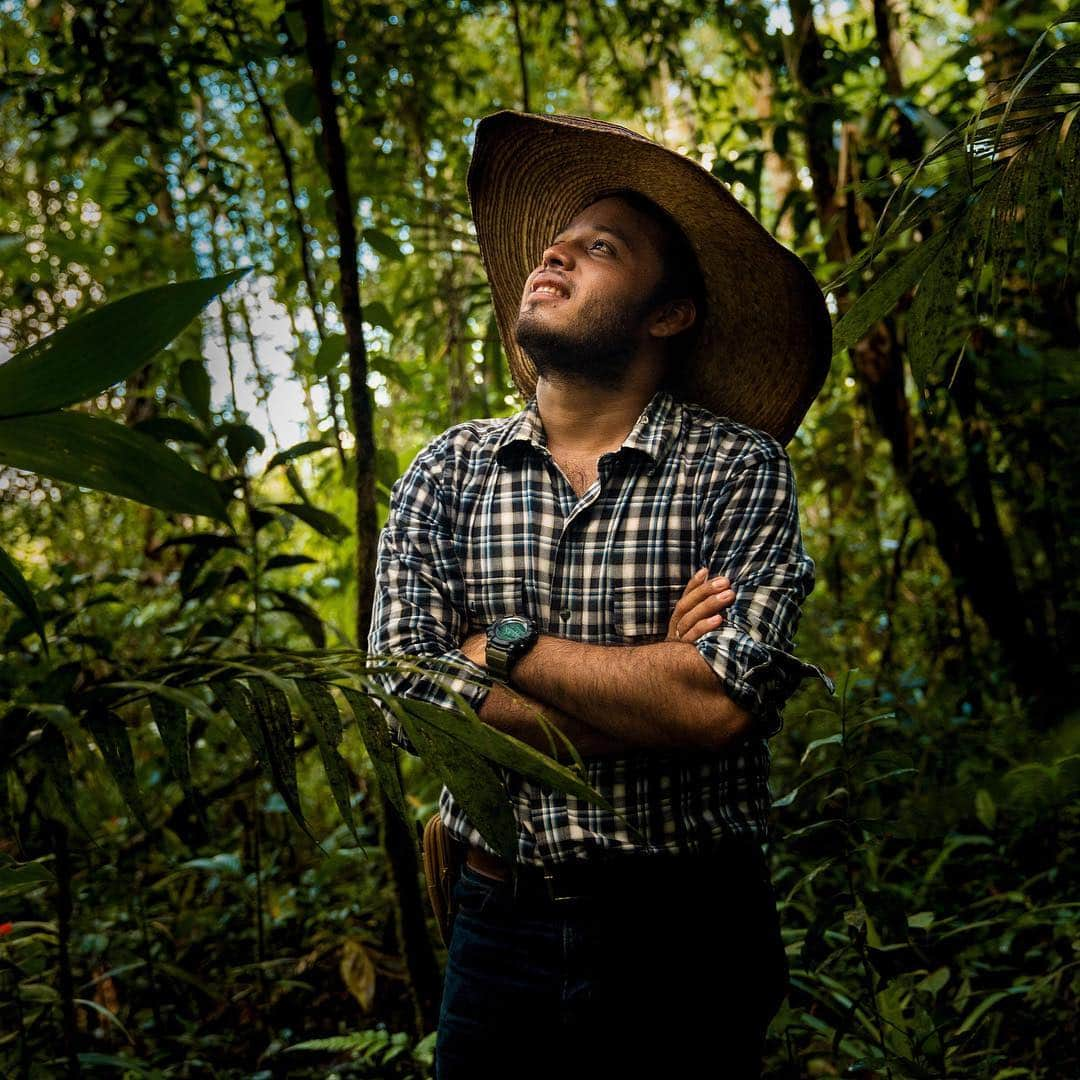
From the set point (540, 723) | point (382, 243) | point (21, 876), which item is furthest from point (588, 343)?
point (21, 876)

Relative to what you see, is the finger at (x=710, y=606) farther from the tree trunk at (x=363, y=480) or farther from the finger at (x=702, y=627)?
the tree trunk at (x=363, y=480)

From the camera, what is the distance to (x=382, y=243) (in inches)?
104

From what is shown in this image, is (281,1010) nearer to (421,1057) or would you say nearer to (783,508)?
(421,1057)

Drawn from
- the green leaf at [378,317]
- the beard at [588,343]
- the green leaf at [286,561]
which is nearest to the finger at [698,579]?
the beard at [588,343]

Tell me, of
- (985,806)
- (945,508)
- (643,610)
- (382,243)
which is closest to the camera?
(643,610)

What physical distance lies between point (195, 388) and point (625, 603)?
1319 mm

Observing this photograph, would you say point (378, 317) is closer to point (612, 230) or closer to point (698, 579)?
point (612, 230)

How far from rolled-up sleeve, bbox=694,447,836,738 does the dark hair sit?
45 centimetres

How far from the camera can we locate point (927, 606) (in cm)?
427

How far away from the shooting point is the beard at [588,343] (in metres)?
1.81

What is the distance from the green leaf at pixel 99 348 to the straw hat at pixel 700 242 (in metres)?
1.38

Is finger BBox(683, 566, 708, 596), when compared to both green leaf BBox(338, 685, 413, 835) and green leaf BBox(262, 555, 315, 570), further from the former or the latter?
green leaf BBox(262, 555, 315, 570)

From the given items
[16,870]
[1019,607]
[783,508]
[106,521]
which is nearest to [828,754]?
[1019,607]

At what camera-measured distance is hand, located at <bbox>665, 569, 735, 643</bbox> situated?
5.05ft
